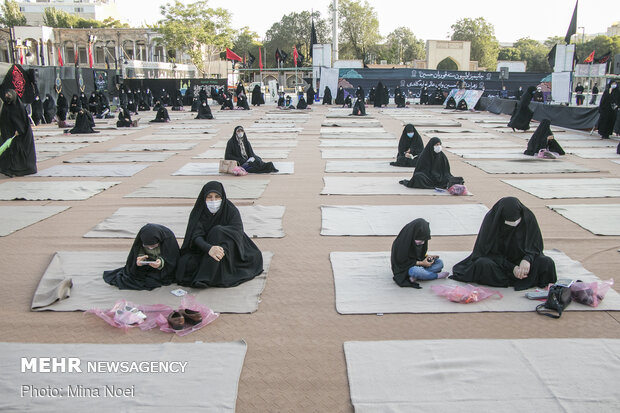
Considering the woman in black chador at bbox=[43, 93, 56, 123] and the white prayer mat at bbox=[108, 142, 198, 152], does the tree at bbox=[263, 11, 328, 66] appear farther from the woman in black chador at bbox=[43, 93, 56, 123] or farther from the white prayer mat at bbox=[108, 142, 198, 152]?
the white prayer mat at bbox=[108, 142, 198, 152]

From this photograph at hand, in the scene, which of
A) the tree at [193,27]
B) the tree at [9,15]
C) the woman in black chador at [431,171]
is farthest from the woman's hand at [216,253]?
the tree at [9,15]

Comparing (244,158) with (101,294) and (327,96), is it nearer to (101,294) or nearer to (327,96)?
(101,294)

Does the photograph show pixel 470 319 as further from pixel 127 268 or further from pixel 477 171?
pixel 477 171

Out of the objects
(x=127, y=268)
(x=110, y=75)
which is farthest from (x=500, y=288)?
(x=110, y=75)

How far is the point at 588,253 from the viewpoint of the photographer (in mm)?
5199

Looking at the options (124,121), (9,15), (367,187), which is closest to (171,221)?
(367,187)

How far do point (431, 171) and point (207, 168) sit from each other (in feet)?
14.0

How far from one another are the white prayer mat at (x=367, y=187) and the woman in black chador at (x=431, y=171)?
12 centimetres

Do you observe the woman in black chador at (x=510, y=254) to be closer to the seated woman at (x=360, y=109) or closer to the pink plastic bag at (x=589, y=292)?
the pink plastic bag at (x=589, y=292)

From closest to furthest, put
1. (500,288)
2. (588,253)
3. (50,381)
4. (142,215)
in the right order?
(50,381), (500,288), (588,253), (142,215)

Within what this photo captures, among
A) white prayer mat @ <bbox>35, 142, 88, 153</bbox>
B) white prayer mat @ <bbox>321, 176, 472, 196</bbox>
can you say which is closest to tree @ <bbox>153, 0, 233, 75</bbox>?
white prayer mat @ <bbox>35, 142, 88, 153</bbox>

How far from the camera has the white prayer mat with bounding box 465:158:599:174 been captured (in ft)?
31.0

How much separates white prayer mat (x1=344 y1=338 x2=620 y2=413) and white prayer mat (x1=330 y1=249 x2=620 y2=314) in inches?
19.9

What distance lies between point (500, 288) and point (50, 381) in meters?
3.42
